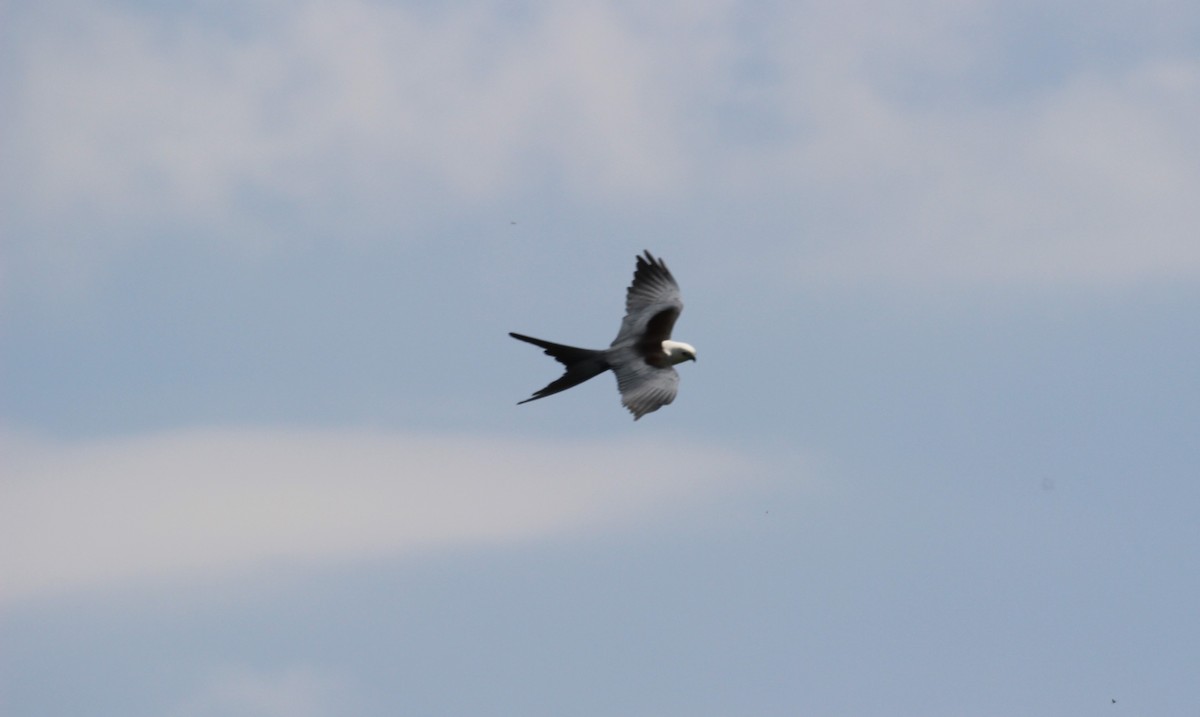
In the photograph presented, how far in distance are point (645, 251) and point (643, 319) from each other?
2028 millimetres

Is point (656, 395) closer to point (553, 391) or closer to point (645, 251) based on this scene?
point (553, 391)

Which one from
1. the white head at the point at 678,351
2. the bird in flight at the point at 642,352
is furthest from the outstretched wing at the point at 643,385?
the white head at the point at 678,351

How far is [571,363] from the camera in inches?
1078

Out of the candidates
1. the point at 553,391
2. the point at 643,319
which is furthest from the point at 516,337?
the point at 643,319

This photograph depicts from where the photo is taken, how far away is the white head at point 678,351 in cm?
2889

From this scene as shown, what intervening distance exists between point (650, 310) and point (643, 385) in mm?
3725

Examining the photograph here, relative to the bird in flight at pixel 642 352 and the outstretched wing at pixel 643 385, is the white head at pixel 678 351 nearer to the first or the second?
the bird in flight at pixel 642 352

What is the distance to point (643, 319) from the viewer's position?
29.9 meters

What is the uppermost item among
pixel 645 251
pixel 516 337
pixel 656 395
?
pixel 645 251

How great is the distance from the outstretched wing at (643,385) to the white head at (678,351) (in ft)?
3.53

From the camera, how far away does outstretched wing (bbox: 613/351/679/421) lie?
1022 inches

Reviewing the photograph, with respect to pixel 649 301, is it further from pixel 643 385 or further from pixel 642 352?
pixel 643 385

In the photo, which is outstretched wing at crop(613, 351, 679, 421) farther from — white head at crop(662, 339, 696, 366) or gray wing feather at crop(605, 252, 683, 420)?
white head at crop(662, 339, 696, 366)

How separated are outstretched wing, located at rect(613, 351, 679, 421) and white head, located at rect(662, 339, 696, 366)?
1.08m
